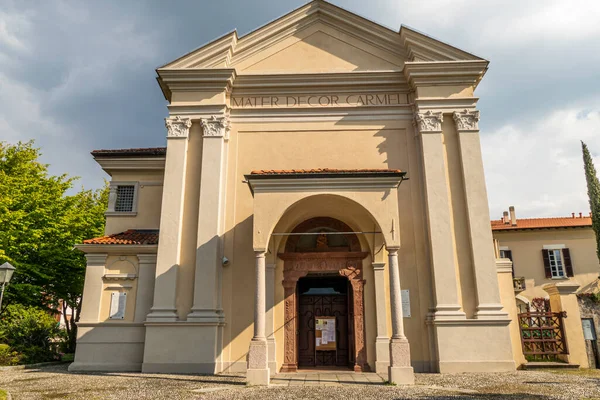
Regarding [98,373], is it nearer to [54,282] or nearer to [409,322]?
[409,322]

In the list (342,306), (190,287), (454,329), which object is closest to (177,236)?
(190,287)

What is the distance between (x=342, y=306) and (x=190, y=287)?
15.4ft

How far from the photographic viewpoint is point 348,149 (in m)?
13.8

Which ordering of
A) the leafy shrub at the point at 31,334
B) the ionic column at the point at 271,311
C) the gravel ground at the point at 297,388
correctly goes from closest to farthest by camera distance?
the gravel ground at the point at 297,388 < the ionic column at the point at 271,311 < the leafy shrub at the point at 31,334

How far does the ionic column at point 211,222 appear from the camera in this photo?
12180 millimetres

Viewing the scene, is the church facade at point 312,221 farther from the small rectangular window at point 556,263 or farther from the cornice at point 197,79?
the small rectangular window at point 556,263

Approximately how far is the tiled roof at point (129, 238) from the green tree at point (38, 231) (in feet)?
24.6

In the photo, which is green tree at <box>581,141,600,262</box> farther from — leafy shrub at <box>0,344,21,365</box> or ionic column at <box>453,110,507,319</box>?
leafy shrub at <box>0,344,21,365</box>

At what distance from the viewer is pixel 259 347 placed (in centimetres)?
984

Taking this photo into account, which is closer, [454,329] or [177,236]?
[454,329]

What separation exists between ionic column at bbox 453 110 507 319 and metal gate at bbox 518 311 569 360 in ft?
5.16

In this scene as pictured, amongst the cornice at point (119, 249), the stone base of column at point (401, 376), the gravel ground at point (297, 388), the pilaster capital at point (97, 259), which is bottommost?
the gravel ground at point (297, 388)

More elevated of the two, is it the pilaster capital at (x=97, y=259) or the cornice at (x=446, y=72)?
the cornice at (x=446, y=72)

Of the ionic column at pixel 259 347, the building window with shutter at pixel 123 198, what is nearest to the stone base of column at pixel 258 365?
the ionic column at pixel 259 347
